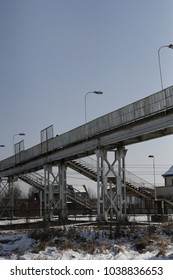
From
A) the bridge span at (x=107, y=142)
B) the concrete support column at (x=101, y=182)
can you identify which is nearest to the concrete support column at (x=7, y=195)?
the bridge span at (x=107, y=142)

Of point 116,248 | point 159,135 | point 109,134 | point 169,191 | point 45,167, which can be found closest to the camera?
point 116,248

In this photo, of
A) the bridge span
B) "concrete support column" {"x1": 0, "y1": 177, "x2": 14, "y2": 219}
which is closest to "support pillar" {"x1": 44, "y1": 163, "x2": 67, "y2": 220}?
the bridge span

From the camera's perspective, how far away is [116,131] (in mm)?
21312

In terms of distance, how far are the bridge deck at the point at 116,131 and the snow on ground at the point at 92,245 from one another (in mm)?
5172

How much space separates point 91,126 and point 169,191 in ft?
59.2

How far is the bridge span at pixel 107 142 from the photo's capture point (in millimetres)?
18297

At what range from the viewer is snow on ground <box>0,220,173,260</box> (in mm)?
11188

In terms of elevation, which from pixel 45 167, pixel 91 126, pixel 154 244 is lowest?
pixel 154 244

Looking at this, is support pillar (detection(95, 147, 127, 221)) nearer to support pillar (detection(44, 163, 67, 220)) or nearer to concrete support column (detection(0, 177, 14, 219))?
support pillar (detection(44, 163, 67, 220))

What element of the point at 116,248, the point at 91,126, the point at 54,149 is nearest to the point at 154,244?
the point at 116,248

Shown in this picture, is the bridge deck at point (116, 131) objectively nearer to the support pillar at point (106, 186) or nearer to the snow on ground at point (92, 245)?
the support pillar at point (106, 186)

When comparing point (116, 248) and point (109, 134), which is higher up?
point (109, 134)
